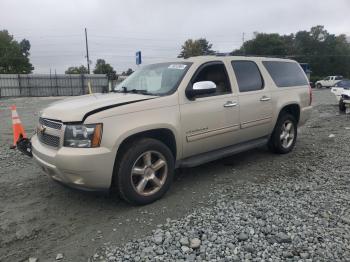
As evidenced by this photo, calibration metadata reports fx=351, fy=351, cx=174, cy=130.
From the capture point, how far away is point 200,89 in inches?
179

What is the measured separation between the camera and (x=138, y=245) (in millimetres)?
3334

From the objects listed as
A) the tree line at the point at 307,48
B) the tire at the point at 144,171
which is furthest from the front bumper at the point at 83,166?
the tree line at the point at 307,48

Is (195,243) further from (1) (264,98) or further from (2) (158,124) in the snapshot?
(1) (264,98)

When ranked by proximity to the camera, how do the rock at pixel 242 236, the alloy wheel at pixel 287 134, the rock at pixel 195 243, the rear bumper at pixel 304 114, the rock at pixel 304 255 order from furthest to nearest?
the rear bumper at pixel 304 114 < the alloy wheel at pixel 287 134 < the rock at pixel 242 236 < the rock at pixel 195 243 < the rock at pixel 304 255

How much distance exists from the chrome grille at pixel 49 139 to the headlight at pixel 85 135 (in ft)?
0.87

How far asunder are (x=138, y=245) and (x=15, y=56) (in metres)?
62.3

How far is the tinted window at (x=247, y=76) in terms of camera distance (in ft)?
18.1

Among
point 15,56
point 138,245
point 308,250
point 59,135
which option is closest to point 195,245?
point 138,245

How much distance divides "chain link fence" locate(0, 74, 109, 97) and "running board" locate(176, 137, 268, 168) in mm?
28336

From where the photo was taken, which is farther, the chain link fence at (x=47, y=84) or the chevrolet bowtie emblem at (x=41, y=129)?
the chain link fence at (x=47, y=84)

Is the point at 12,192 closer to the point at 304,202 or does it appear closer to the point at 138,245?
the point at 138,245

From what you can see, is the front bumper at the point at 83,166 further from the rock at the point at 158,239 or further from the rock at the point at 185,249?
the rock at the point at 185,249

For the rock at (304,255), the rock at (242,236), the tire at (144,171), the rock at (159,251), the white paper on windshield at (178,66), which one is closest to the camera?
the rock at (304,255)

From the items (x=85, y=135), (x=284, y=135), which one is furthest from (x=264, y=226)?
(x=284, y=135)
